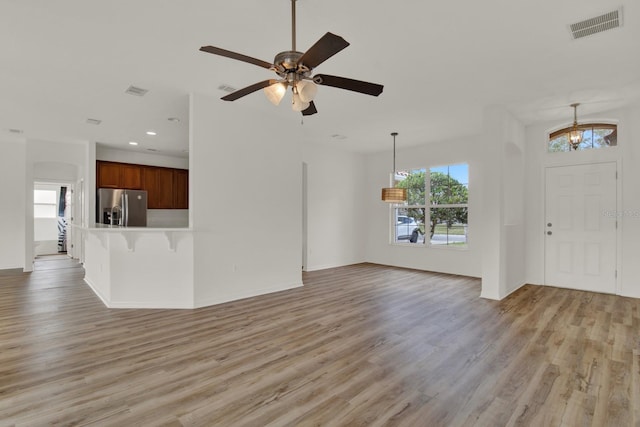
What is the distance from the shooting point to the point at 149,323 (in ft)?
12.0

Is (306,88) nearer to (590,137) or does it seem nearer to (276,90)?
(276,90)

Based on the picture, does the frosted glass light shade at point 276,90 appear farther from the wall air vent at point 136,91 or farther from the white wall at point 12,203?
the white wall at point 12,203

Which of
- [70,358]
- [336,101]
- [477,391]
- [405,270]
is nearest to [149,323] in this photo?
[70,358]

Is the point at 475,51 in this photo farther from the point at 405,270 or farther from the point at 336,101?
the point at 405,270

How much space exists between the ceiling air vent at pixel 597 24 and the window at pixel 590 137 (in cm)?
316

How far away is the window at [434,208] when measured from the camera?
22.3ft

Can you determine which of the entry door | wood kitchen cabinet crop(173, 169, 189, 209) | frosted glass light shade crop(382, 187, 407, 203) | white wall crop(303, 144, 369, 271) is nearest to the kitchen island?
white wall crop(303, 144, 369, 271)

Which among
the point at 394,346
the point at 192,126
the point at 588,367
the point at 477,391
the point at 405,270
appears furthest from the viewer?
the point at 405,270

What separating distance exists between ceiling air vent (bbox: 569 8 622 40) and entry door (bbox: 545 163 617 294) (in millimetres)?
3209

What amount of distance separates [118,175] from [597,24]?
8.44 metres

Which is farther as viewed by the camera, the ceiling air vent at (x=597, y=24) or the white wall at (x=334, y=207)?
the white wall at (x=334, y=207)

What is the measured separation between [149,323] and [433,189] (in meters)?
6.06

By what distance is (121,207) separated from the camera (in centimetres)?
712

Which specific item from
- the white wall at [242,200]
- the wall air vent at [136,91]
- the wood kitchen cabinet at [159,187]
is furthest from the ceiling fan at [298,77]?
the wood kitchen cabinet at [159,187]
